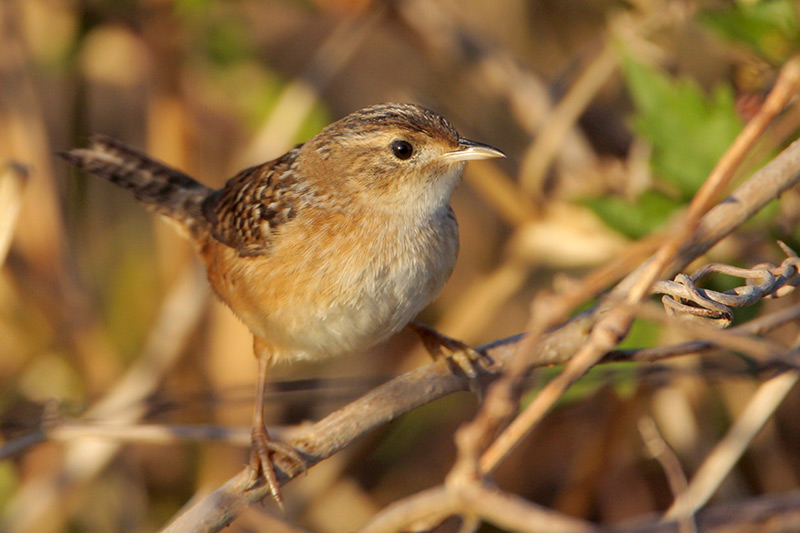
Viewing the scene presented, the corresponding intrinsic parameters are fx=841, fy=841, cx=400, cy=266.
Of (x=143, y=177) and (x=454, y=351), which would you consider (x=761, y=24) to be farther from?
(x=143, y=177)

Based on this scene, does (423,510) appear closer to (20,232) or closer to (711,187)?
(711,187)

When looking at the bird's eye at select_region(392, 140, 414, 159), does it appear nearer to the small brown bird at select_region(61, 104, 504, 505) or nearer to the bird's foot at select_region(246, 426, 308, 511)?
the small brown bird at select_region(61, 104, 504, 505)

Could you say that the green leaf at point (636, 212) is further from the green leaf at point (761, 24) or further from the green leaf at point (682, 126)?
the green leaf at point (761, 24)

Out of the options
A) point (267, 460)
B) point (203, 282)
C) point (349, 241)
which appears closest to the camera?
point (267, 460)

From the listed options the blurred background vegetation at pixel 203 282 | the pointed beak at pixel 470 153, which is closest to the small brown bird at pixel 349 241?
the pointed beak at pixel 470 153

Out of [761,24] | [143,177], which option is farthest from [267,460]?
[761,24]

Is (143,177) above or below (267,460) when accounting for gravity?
above

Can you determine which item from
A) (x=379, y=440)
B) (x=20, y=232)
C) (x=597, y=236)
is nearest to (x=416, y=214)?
(x=597, y=236)
